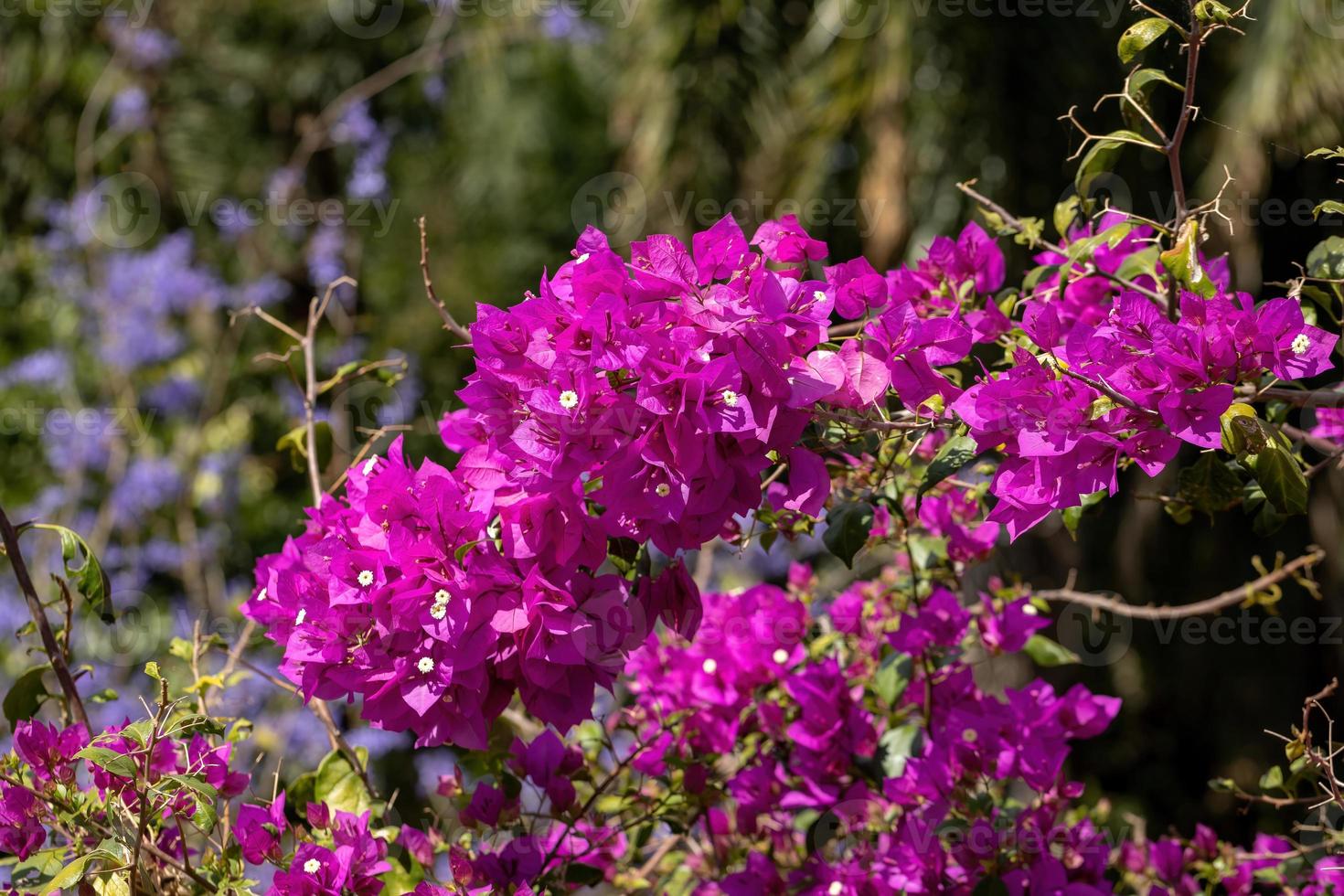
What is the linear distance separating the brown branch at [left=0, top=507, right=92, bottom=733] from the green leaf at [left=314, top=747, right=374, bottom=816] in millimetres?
203

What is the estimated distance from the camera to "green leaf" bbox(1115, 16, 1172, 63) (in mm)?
926

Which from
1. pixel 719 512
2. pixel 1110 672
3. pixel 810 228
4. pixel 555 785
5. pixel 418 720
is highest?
pixel 719 512

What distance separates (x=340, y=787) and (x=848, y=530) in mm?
511

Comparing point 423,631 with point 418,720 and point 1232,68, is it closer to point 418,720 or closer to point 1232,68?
point 418,720

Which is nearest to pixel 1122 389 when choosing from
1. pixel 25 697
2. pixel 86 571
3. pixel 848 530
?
pixel 848 530

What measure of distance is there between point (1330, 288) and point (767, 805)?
0.77 m

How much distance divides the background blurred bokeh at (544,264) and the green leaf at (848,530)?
5.51ft

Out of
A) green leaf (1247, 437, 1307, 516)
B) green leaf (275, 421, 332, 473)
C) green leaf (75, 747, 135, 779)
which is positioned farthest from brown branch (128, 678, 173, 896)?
green leaf (1247, 437, 1307, 516)

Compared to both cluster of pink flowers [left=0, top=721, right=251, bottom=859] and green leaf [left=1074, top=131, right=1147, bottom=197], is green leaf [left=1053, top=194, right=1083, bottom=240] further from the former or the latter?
cluster of pink flowers [left=0, top=721, right=251, bottom=859]

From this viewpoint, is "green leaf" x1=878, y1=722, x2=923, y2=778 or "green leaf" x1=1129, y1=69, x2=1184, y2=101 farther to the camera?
"green leaf" x1=878, y1=722, x2=923, y2=778

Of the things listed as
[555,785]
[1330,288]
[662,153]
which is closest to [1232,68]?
[662,153]

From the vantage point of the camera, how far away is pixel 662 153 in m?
4.18

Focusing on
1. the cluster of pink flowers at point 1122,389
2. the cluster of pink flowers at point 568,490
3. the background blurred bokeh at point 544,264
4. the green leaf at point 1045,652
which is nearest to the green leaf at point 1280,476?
the cluster of pink flowers at point 1122,389

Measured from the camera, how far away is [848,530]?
3.41 feet
